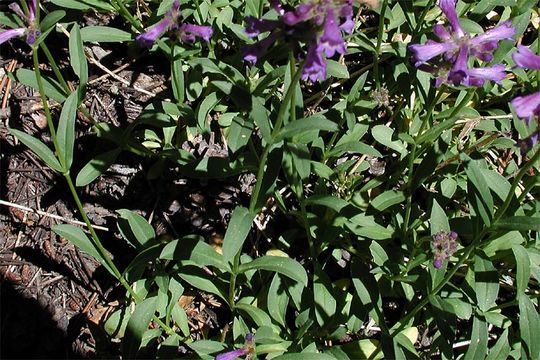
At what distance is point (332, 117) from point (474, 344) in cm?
187

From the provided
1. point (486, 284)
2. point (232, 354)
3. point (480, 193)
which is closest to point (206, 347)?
point (232, 354)

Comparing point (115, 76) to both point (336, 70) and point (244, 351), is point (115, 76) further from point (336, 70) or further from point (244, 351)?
point (244, 351)

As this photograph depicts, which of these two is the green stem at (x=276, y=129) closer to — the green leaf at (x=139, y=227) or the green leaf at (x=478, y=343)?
the green leaf at (x=139, y=227)

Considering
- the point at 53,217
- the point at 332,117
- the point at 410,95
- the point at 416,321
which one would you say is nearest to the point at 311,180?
the point at 332,117

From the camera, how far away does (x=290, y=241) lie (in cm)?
445

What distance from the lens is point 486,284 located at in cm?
375

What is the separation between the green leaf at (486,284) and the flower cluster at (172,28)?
231 cm

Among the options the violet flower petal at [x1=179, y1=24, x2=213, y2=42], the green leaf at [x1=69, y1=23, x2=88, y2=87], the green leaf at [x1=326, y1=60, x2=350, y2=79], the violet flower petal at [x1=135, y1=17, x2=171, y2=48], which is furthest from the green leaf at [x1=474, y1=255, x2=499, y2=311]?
the green leaf at [x1=69, y1=23, x2=88, y2=87]

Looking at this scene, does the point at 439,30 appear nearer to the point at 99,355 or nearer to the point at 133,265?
the point at 133,265

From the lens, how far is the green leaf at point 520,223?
3.17m

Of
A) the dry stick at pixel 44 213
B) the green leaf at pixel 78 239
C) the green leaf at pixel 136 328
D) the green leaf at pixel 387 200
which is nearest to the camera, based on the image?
the green leaf at pixel 136 328

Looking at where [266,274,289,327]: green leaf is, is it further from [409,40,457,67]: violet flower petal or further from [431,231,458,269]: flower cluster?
[409,40,457,67]: violet flower petal

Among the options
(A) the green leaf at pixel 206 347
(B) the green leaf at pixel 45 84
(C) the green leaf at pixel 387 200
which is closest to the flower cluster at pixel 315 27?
(C) the green leaf at pixel 387 200

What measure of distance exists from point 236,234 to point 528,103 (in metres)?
1.63
